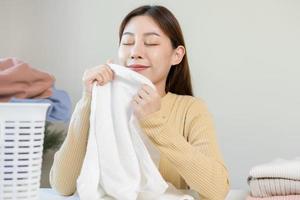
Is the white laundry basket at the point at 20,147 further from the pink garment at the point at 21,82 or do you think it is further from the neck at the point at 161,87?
the neck at the point at 161,87

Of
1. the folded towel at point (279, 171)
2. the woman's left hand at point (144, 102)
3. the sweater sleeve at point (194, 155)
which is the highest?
the woman's left hand at point (144, 102)

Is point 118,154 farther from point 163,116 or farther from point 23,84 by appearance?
point 23,84

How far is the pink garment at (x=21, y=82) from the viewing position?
0.98 meters

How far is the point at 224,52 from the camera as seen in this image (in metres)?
1.69

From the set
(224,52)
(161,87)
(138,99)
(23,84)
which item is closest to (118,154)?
(138,99)

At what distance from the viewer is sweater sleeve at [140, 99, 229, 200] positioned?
1.02 meters

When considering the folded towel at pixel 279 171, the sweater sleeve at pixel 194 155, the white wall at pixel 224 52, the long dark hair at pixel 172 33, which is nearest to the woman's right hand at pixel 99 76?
the sweater sleeve at pixel 194 155

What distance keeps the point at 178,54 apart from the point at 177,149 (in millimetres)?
376

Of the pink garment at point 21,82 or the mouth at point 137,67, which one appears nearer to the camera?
the pink garment at point 21,82

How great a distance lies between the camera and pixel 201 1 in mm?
1705

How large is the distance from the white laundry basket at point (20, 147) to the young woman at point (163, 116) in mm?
185

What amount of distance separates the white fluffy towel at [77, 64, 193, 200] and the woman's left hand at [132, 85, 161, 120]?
0.04 ft

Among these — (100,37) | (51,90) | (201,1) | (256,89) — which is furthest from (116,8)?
(51,90)

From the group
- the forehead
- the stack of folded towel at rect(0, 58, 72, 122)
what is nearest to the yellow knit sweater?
the stack of folded towel at rect(0, 58, 72, 122)
